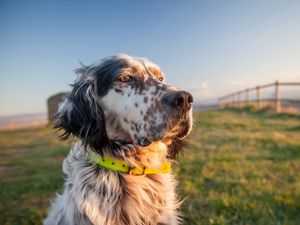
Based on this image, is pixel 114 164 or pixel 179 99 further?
pixel 114 164

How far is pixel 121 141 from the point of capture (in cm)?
280

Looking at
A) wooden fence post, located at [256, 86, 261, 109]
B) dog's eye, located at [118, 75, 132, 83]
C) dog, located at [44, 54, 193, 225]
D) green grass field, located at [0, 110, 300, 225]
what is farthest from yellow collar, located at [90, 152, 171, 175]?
wooden fence post, located at [256, 86, 261, 109]

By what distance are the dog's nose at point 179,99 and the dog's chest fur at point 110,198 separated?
84cm

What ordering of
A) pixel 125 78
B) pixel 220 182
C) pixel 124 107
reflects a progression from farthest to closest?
pixel 220 182 → pixel 125 78 → pixel 124 107

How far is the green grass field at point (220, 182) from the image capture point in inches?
150

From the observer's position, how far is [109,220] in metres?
2.65

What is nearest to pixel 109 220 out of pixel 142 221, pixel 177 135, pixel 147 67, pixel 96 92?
pixel 142 221

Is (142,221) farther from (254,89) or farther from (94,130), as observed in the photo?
(254,89)

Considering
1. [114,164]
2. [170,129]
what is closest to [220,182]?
[114,164]

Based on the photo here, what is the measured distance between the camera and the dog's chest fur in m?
2.65

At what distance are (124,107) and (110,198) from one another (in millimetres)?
791

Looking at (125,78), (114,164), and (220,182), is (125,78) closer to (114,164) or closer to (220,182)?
(114,164)

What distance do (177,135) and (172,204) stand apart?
2.67 feet

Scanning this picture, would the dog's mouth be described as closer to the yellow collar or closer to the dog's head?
the dog's head
